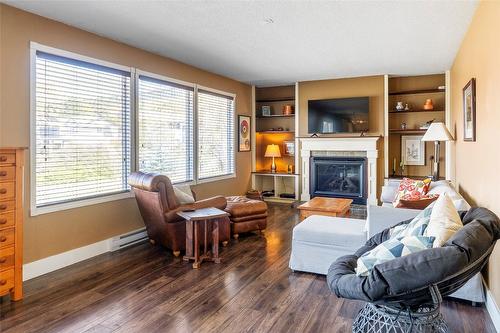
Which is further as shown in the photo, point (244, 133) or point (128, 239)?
point (244, 133)

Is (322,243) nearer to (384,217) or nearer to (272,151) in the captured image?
(384,217)

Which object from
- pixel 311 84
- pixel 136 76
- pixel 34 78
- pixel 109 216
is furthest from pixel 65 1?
pixel 311 84

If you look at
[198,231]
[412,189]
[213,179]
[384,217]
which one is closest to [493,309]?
[384,217]

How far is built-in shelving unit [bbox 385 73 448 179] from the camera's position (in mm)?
6266

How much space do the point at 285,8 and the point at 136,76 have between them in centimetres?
216

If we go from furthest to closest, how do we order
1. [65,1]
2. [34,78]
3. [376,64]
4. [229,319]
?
[376,64]
[34,78]
[65,1]
[229,319]

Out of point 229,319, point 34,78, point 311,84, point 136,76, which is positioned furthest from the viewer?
point 311,84

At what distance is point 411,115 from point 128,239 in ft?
17.6

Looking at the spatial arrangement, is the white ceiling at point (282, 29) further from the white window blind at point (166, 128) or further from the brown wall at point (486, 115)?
the white window blind at point (166, 128)

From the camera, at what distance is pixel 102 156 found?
4004mm

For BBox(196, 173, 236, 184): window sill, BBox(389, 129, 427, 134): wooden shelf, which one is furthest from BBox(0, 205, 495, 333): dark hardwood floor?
BBox(389, 129, 427, 134): wooden shelf

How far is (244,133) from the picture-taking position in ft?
23.5

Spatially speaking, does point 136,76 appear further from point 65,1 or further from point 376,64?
point 376,64

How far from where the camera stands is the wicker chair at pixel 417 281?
57.1 inches
